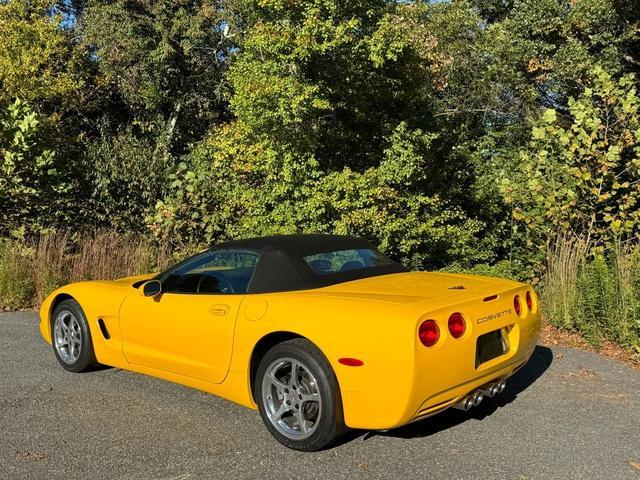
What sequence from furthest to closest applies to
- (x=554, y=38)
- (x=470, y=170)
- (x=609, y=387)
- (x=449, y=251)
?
(x=554, y=38) < (x=470, y=170) < (x=449, y=251) < (x=609, y=387)

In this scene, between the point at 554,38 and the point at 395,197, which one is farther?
the point at 554,38

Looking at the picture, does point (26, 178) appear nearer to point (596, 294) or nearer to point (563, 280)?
point (563, 280)

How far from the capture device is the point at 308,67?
8.91 m

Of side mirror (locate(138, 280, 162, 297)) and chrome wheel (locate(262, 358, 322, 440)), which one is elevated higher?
side mirror (locate(138, 280, 162, 297))

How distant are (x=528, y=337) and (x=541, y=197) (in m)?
4.42

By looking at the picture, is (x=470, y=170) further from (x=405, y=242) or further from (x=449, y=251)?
(x=405, y=242)

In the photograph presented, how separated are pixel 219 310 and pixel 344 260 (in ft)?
3.46

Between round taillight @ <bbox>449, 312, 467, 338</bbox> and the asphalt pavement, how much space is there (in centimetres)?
77

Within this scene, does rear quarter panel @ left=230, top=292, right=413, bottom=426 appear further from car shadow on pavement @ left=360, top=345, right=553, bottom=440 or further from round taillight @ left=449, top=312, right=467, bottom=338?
car shadow on pavement @ left=360, top=345, right=553, bottom=440

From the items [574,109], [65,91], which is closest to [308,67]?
[574,109]

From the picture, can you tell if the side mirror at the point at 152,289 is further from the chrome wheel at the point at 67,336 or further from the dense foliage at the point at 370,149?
the dense foliage at the point at 370,149

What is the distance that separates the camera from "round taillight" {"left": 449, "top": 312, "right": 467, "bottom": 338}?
3.59 meters

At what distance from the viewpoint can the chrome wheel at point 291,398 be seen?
374 cm

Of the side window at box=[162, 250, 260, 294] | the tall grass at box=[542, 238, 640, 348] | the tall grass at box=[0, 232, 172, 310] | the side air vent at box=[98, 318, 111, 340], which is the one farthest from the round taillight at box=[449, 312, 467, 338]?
the tall grass at box=[0, 232, 172, 310]
